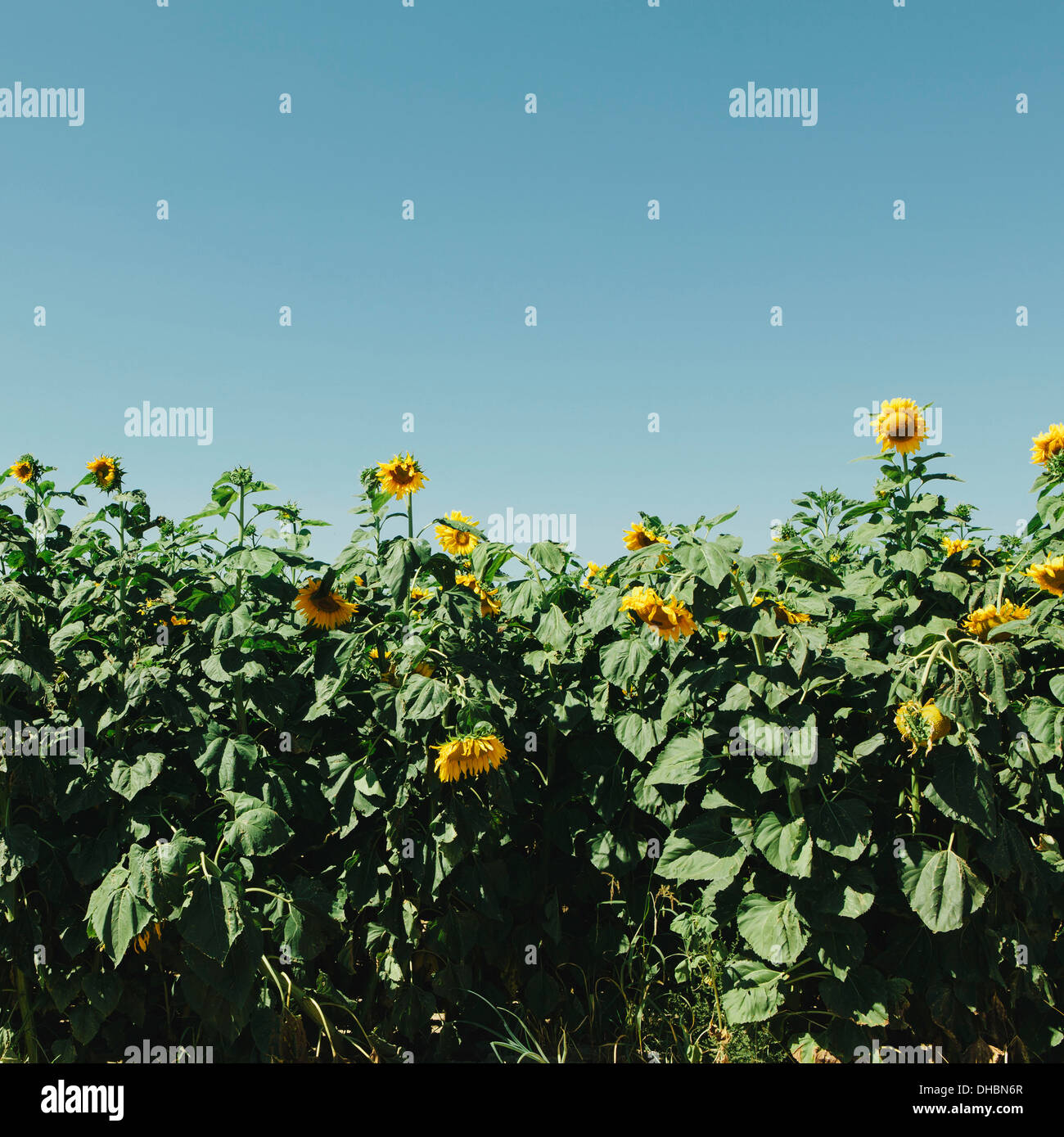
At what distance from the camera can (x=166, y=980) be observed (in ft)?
11.9

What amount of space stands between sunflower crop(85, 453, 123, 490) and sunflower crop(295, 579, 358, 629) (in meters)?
0.96

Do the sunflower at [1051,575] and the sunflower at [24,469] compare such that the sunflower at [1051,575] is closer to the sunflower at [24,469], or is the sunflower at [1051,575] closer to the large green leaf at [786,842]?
the large green leaf at [786,842]

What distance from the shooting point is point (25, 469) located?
3672mm

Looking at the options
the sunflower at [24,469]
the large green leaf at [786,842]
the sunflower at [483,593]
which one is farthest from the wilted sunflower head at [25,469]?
the large green leaf at [786,842]

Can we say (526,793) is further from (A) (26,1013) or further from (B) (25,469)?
(B) (25,469)

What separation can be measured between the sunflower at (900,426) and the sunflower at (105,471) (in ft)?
10.6

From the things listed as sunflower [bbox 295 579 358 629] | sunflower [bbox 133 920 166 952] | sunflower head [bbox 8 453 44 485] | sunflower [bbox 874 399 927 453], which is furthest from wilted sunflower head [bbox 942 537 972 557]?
sunflower head [bbox 8 453 44 485]

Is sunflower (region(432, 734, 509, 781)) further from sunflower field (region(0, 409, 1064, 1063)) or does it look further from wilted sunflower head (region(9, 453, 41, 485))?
wilted sunflower head (region(9, 453, 41, 485))

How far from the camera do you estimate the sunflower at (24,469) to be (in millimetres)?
3660

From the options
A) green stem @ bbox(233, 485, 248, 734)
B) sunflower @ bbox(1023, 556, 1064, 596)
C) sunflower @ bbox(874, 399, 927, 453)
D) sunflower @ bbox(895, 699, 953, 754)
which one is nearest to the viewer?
sunflower @ bbox(895, 699, 953, 754)

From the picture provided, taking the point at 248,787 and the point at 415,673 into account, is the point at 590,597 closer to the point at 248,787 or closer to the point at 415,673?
the point at 415,673

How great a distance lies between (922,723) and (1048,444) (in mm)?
1785

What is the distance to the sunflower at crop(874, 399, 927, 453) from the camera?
143 inches
